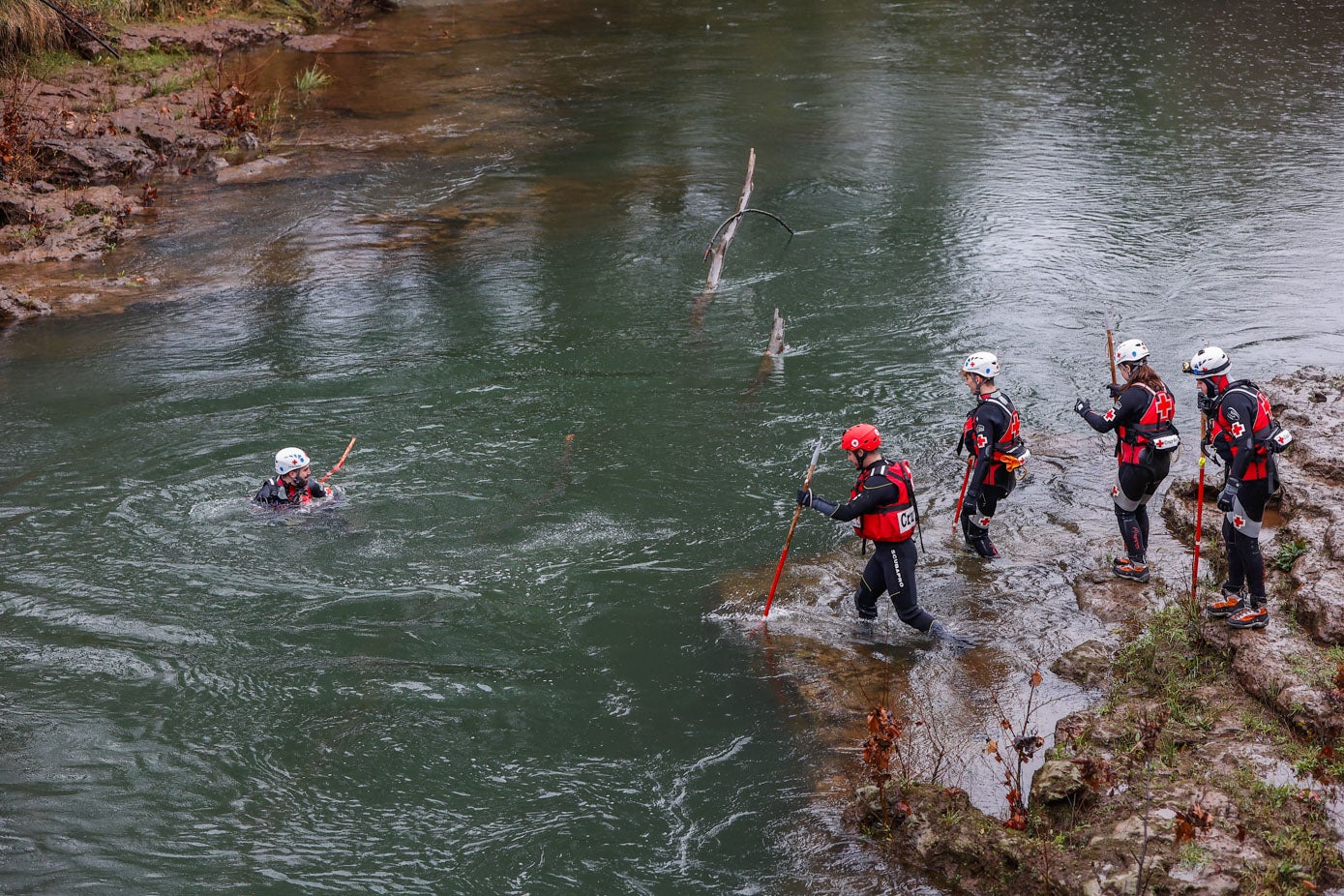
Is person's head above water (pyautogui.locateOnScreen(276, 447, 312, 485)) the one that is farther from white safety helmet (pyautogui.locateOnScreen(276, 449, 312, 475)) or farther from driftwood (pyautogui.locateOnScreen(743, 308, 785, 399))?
driftwood (pyautogui.locateOnScreen(743, 308, 785, 399))

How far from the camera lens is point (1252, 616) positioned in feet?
28.5

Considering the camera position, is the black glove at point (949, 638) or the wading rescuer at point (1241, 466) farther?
the black glove at point (949, 638)

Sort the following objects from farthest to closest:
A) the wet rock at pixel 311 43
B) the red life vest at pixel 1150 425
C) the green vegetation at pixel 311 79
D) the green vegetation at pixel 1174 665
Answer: the wet rock at pixel 311 43
the green vegetation at pixel 311 79
the red life vest at pixel 1150 425
the green vegetation at pixel 1174 665

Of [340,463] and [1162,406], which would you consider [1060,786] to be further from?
[340,463]

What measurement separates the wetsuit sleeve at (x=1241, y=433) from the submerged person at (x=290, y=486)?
Result: 857 cm

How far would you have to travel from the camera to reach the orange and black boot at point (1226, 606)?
880 cm

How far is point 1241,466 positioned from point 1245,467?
30 millimetres

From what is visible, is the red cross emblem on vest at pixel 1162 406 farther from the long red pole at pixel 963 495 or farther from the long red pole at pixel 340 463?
the long red pole at pixel 340 463

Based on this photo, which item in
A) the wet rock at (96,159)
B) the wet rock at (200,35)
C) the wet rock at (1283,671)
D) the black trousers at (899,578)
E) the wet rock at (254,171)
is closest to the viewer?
the wet rock at (1283,671)

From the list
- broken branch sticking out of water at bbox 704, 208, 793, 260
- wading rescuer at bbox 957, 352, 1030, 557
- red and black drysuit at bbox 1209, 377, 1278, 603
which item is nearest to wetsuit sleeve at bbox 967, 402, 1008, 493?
wading rescuer at bbox 957, 352, 1030, 557

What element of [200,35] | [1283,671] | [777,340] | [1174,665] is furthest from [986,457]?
[200,35]

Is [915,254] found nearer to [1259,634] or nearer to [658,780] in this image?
[1259,634]

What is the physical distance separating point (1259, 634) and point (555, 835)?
17.8 ft

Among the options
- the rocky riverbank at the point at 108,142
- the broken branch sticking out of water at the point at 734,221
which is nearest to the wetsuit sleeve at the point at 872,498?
the broken branch sticking out of water at the point at 734,221
